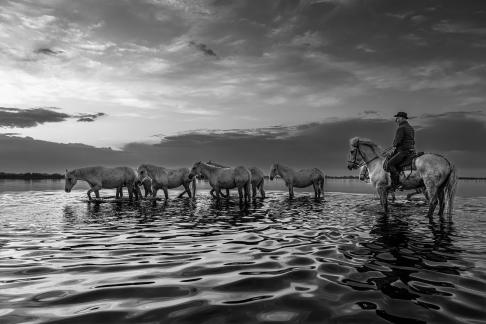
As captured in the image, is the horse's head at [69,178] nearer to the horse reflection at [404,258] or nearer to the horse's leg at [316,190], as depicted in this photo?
the horse's leg at [316,190]

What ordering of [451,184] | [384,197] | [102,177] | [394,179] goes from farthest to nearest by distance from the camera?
[102,177]
[384,197]
[394,179]
[451,184]

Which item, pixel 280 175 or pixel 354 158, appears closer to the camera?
pixel 354 158

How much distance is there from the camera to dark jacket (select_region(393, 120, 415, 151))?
13.7 m

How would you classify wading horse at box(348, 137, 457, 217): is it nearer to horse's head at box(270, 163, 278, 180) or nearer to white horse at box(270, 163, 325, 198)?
white horse at box(270, 163, 325, 198)

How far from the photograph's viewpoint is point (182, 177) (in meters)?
26.2

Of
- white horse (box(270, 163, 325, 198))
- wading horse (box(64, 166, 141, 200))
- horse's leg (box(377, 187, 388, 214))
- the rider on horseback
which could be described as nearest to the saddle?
the rider on horseback

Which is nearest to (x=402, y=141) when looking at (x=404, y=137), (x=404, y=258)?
(x=404, y=137)

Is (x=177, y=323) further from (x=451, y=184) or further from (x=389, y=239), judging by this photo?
(x=451, y=184)

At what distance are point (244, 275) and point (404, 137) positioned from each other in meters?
11.3

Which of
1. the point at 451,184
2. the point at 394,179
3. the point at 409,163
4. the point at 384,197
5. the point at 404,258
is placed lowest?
the point at 404,258

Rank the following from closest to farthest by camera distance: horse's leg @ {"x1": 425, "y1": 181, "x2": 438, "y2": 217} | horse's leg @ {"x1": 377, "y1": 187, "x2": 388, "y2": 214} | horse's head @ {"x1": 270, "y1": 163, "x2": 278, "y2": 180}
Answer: horse's leg @ {"x1": 425, "y1": 181, "x2": 438, "y2": 217}, horse's leg @ {"x1": 377, "y1": 187, "x2": 388, "y2": 214}, horse's head @ {"x1": 270, "y1": 163, "x2": 278, "y2": 180}

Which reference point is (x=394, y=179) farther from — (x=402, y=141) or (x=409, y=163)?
(x=402, y=141)

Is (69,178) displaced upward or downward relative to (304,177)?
upward

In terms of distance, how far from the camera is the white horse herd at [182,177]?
22016mm
